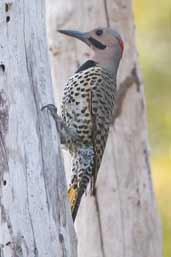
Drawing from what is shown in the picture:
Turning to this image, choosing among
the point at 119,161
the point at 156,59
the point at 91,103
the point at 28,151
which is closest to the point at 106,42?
the point at 91,103

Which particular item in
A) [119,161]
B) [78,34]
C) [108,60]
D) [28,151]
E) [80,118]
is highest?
[78,34]

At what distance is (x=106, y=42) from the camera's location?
18.4ft

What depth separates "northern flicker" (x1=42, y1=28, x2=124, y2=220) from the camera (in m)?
5.33

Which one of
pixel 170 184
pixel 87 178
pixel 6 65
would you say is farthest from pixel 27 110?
pixel 170 184

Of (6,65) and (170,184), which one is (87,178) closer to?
(6,65)

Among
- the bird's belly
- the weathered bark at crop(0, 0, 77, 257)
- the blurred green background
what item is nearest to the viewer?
the weathered bark at crop(0, 0, 77, 257)

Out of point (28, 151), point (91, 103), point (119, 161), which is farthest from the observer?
point (119, 161)

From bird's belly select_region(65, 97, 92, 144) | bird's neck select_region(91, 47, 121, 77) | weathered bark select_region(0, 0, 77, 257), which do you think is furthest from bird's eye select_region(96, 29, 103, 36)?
weathered bark select_region(0, 0, 77, 257)

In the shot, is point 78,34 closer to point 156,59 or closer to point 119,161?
point 119,161

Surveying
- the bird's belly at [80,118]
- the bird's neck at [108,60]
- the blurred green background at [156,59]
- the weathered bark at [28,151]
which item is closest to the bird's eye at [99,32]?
the bird's neck at [108,60]

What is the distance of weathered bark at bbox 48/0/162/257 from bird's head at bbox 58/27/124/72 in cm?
12

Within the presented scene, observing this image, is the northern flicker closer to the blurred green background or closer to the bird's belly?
the bird's belly

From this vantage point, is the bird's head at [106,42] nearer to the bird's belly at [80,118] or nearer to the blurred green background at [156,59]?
the bird's belly at [80,118]

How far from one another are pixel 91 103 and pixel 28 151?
1.26 m
